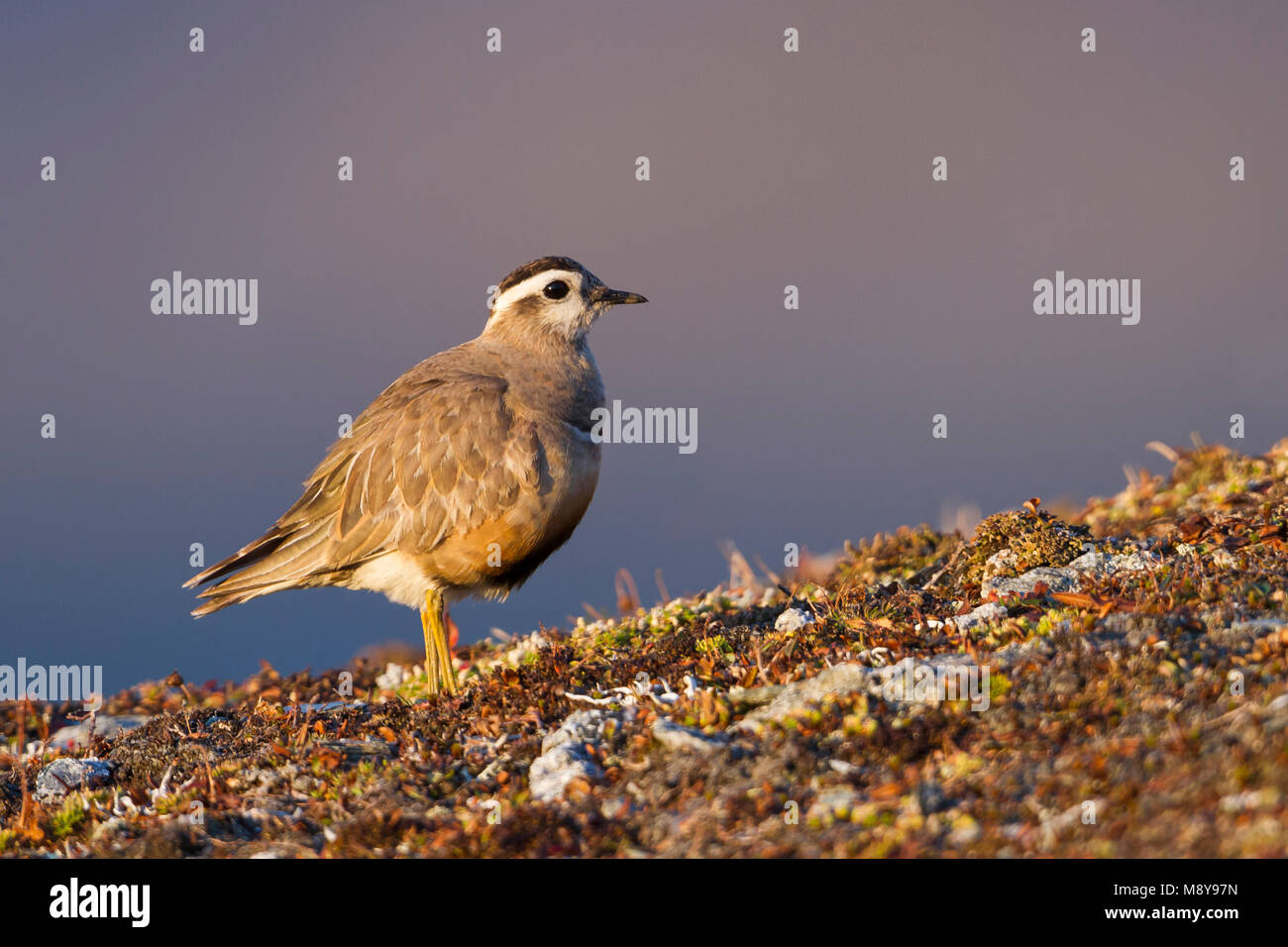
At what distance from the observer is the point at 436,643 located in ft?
37.0

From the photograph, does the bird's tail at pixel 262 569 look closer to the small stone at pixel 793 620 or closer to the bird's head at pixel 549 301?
the bird's head at pixel 549 301

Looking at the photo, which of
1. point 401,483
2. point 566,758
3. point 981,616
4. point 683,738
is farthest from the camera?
point 401,483

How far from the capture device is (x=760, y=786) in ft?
20.4

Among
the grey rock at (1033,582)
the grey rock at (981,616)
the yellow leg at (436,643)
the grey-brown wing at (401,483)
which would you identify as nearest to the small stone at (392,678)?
the yellow leg at (436,643)

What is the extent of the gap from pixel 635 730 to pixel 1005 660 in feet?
8.19

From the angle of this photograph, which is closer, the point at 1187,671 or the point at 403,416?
the point at 1187,671

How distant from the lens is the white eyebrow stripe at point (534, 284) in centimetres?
1262

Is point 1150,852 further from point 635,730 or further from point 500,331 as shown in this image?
point 500,331

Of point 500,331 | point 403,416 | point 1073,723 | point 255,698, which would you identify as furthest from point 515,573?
point 1073,723

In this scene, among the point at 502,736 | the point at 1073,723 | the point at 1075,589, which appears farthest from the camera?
the point at 1075,589

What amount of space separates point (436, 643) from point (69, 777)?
3508 mm

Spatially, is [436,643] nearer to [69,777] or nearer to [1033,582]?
[69,777]

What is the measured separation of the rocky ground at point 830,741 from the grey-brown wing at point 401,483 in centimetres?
157

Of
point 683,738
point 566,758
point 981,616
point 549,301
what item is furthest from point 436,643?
point 981,616
